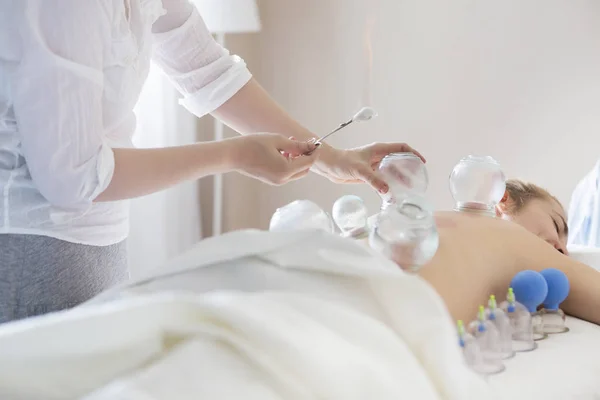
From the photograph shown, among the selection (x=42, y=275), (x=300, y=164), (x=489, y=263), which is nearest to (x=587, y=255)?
(x=489, y=263)

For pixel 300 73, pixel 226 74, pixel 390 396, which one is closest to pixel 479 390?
pixel 390 396

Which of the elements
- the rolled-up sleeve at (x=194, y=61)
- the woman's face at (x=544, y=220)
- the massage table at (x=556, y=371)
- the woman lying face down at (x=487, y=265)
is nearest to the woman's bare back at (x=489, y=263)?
the woman lying face down at (x=487, y=265)

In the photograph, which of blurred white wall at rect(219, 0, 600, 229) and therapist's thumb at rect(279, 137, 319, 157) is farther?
blurred white wall at rect(219, 0, 600, 229)

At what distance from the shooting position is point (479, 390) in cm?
55

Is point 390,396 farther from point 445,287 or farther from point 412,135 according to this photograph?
point 412,135

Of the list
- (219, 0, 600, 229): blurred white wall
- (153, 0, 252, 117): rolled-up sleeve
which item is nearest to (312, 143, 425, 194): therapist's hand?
(153, 0, 252, 117): rolled-up sleeve

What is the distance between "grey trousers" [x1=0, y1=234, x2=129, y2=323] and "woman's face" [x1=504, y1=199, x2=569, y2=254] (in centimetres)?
85

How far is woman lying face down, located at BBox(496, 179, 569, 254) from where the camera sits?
1.30m

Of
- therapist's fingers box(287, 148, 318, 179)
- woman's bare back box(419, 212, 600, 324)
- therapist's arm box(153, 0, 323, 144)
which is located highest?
therapist's arm box(153, 0, 323, 144)

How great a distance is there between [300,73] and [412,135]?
0.52m

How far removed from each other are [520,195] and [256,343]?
3.30ft

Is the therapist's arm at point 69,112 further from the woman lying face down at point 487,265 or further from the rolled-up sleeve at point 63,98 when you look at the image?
the woman lying face down at point 487,265

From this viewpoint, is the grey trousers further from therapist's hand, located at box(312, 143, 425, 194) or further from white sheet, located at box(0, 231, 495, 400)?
therapist's hand, located at box(312, 143, 425, 194)

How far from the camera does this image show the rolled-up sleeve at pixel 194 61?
1.10m
